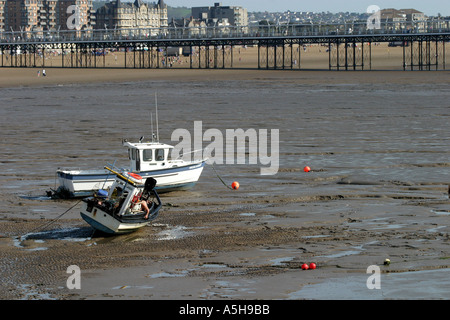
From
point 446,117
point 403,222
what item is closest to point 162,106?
point 446,117

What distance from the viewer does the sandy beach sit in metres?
16.0

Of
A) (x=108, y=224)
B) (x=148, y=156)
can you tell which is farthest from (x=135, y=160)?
(x=108, y=224)

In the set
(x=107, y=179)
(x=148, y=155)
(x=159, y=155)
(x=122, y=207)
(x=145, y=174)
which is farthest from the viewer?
(x=159, y=155)

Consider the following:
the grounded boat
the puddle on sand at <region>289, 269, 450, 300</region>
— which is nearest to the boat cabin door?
the grounded boat

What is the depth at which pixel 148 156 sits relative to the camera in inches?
1035

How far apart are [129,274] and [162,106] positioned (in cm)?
3887

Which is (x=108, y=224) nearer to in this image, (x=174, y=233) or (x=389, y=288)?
(x=174, y=233)

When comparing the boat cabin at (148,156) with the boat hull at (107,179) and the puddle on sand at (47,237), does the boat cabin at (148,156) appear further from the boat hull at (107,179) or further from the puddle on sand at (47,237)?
the puddle on sand at (47,237)

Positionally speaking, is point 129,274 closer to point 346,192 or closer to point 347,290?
point 347,290

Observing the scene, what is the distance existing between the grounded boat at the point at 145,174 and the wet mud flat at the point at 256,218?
47 centimetres

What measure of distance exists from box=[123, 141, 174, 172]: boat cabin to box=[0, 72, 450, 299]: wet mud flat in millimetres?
1086

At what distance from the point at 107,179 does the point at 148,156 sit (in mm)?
1746

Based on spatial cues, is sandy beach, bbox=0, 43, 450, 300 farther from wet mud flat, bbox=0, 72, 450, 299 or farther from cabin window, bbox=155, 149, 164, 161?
cabin window, bbox=155, 149, 164, 161

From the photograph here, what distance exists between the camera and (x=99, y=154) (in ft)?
108
